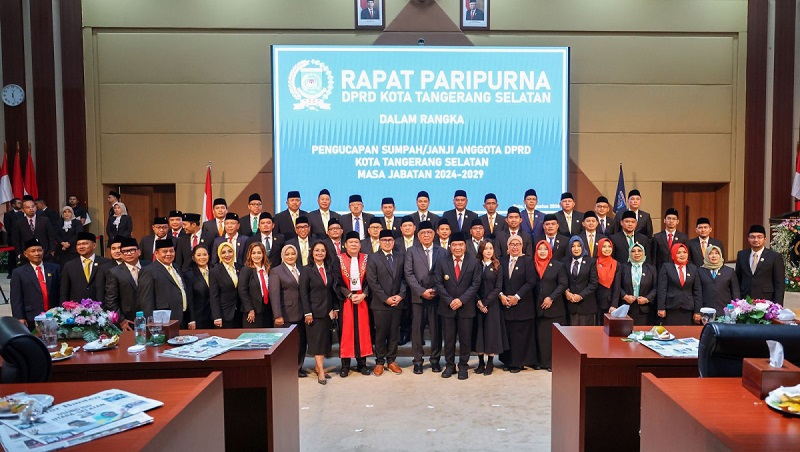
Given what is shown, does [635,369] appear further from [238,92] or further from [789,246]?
[238,92]

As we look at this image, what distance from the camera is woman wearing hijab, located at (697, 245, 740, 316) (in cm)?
537

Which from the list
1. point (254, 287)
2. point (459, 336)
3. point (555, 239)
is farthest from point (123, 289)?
point (555, 239)

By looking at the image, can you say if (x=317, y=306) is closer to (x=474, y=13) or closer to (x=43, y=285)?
(x=43, y=285)

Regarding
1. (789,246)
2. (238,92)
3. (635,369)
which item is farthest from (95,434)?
(789,246)

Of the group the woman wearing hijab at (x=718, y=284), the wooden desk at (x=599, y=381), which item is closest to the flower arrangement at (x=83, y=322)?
the wooden desk at (x=599, y=381)

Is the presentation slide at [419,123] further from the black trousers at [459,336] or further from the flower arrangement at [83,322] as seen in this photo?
the flower arrangement at [83,322]

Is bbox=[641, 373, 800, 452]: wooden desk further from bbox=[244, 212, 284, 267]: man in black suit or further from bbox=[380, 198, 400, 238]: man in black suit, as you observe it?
bbox=[380, 198, 400, 238]: man in black suit

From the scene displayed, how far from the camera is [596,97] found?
9875 mm

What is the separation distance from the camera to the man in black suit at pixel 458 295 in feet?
18.1

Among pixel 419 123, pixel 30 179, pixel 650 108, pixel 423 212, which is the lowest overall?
pixel 423 212

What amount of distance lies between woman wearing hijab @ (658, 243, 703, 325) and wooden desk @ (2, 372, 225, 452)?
4.30 metres

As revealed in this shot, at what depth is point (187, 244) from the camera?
21.6 feet

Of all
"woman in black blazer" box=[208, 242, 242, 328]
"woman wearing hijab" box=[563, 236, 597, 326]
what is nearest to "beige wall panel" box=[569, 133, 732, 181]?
"woman wearing hijab" box=[563, 236, 597, 326]

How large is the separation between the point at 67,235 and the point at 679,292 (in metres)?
8.03
